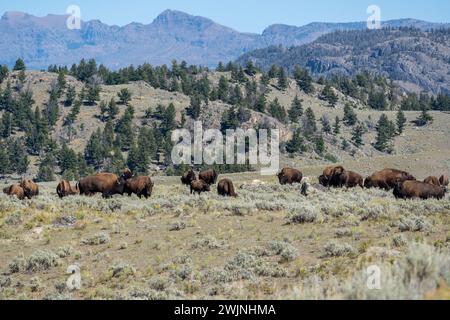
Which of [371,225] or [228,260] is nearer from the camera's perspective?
[228,260]

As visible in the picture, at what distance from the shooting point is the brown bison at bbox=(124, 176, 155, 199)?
26250 millimetres

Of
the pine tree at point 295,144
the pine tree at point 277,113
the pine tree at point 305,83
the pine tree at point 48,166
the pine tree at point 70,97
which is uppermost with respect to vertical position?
the pine tree at point 305,83

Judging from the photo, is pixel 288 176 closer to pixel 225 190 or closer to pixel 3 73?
pixel 225 190

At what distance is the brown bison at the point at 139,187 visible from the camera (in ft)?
86.1

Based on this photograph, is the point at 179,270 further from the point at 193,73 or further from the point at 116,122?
the point at 193,73

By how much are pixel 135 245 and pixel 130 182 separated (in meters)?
10.8

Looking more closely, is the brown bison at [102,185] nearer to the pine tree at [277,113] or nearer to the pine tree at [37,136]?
the pine tree at [37,136]

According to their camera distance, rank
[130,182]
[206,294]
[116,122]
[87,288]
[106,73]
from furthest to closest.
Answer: [106,73]
[116,122]
[130,182]
[87,288]
[206,294]

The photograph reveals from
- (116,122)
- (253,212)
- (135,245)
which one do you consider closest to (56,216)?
(135,245)

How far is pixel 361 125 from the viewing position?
11481 cm

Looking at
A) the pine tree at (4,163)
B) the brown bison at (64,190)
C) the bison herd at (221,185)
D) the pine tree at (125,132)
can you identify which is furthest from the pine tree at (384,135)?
the brown bison at (64,190)

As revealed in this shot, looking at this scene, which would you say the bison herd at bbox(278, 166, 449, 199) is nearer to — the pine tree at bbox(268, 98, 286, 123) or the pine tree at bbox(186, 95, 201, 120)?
the pine tree at bbox(268, 98, 286, 123)

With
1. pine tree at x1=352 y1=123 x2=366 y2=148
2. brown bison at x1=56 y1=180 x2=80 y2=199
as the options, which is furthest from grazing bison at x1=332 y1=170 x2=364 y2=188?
pine tree at x1=352 y1=123 x2=366 y2=148

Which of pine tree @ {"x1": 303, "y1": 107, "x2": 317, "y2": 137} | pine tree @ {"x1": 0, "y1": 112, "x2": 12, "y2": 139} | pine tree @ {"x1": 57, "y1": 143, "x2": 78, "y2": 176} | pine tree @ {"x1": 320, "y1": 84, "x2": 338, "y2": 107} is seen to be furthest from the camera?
pine tree @ {"x1": 320, "y1": 84, "x2": 338, "y2": 107}
